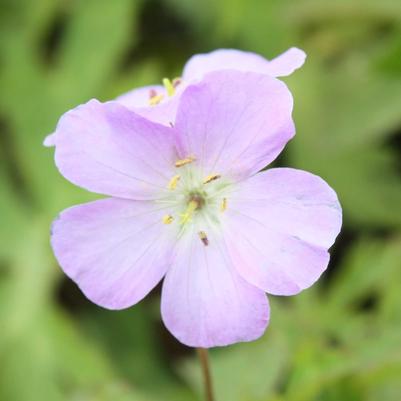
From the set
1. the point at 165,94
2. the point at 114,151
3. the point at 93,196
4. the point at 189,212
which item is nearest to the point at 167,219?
the point at 189,212

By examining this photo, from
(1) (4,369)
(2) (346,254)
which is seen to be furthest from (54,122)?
(2) (346,254)

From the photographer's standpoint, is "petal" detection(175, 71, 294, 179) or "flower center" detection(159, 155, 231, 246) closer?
"petal" detection(175, 71, 294, 179)

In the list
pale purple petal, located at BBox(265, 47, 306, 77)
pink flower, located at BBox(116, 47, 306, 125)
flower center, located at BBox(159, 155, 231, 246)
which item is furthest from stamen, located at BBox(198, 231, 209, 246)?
pale purple petal, located at BBox(265, 47, 306, 77)

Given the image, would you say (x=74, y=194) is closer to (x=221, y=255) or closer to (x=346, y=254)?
(x=346, y=254)

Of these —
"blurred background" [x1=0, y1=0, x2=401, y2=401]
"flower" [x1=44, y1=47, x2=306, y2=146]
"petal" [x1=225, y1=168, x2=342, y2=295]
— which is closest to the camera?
"petal" [x1=225, y1=168, x2=342, y2=295]

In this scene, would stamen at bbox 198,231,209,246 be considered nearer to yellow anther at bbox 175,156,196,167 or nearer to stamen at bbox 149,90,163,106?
yellow anther at bbox 175,156,196,167

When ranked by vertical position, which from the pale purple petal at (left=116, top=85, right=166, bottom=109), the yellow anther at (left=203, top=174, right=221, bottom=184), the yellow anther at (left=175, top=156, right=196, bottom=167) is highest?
the pale purple petal at (left=116, top=85, right=166, bottom=109)

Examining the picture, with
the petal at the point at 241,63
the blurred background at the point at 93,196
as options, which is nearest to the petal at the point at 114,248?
the petal at the point at 241,63
